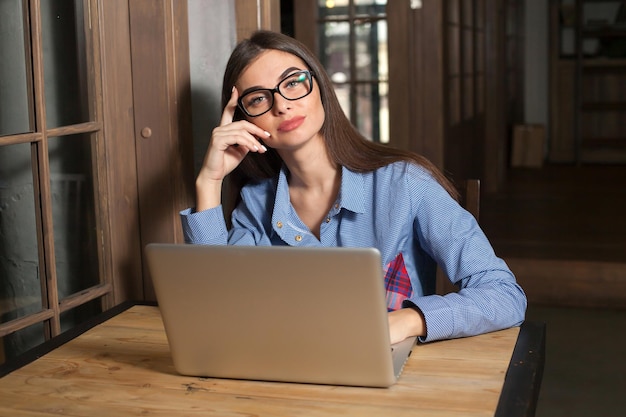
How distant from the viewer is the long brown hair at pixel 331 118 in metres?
2.10

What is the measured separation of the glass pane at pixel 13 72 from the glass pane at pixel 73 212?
0.12m

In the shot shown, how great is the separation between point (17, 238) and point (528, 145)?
7.61 m

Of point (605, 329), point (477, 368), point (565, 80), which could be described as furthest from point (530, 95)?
point (477, 368)

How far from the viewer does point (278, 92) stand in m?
2.03

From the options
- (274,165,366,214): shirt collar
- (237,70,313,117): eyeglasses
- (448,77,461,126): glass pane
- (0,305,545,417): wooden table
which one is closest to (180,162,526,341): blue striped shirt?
(274,165,366,214): shirt collar

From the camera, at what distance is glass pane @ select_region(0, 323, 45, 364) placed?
199cm

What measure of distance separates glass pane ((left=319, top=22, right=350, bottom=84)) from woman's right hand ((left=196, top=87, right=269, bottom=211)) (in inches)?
132

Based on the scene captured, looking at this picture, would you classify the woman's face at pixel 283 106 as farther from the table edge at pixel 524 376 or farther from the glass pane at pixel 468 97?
the glass pane at pixel 468 97

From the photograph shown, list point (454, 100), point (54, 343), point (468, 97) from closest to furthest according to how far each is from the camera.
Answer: point (54, 343)
point (454, 100)
point (468, 97)

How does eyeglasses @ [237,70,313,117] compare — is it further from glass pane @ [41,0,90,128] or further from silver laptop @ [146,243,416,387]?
silver laptop @ [146,243,416,387]

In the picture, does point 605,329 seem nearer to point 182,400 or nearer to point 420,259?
point 420,259

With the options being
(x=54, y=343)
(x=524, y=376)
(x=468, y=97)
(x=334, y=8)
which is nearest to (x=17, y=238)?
(x=54, y=343)

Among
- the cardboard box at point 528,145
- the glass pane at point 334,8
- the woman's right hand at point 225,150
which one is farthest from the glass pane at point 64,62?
the cardboard box at point 528,145

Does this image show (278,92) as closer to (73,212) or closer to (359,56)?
(73,212)
